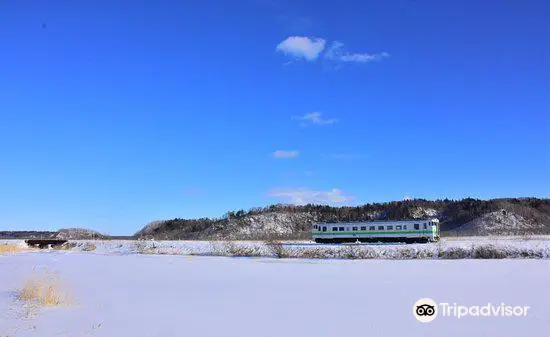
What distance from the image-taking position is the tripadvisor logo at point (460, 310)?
1052cm

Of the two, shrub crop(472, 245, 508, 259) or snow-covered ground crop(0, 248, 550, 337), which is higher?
shrub crop(472, 245, 508, 259)

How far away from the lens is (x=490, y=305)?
1170 centimetres

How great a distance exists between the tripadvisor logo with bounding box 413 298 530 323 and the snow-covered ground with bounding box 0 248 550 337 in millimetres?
223

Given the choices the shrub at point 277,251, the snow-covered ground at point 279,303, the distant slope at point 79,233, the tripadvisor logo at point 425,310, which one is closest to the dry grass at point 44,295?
the snow-covered ground at point 279,303

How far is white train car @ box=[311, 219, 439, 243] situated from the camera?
49.8 metres

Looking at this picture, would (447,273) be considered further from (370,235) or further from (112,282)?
(370,235)

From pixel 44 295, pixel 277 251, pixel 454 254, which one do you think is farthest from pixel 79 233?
pixel 44 295

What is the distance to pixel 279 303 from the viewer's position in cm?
1279

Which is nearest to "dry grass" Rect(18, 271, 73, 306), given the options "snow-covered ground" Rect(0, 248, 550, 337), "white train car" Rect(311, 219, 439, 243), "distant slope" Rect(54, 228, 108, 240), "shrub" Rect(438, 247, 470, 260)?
A: "snow-covered ground" Rect(0, 248, 550, 337)

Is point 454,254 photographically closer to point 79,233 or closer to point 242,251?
point 242,251

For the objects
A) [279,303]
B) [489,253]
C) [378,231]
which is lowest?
[279,303]

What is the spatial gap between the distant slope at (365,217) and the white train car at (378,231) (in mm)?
35724

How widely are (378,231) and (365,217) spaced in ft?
194

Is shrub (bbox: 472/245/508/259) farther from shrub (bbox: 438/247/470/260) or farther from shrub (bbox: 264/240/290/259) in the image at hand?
shrub (bbox: 264/240/290/259)
